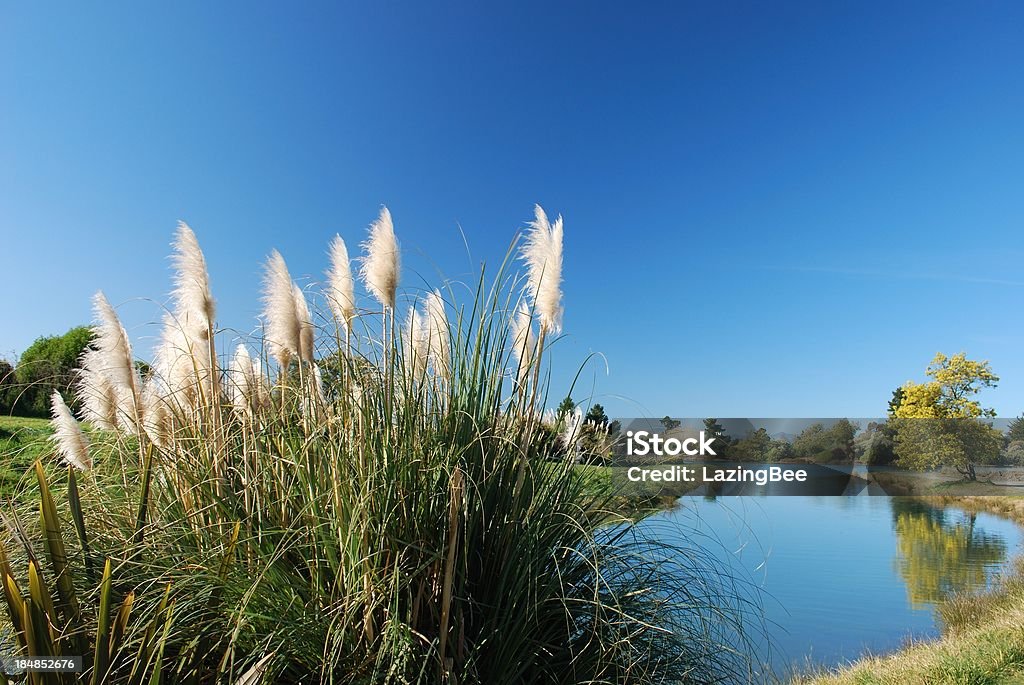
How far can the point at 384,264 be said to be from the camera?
9.16ft

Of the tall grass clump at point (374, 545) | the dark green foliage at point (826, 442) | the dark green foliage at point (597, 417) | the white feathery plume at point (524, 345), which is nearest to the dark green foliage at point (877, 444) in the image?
the dark green foliage at point (826, 442)

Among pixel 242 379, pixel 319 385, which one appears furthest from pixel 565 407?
pixel 242 379

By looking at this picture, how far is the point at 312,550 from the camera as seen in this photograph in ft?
7.59

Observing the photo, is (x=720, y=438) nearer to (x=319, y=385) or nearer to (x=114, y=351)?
(x=319, y=385)

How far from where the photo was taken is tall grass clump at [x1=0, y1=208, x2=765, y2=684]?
6.79ft

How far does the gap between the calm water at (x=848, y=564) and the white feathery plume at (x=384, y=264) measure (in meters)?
1.65

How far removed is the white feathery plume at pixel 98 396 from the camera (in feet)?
11.4

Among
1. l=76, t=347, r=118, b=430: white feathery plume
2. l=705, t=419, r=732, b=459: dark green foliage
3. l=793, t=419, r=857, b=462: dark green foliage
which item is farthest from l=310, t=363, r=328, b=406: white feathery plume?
l=793, t=419, r=857, b=462: dark green foliage

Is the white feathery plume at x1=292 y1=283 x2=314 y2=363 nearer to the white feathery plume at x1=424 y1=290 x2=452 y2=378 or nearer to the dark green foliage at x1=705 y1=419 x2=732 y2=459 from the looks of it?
the white feathery plume at x1=424 y1=290 x2=452 y2=378

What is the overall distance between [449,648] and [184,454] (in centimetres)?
160

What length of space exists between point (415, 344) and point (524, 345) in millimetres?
481

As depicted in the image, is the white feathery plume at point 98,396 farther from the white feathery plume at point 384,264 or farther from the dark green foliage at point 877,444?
the dark green foliage at point 877,444

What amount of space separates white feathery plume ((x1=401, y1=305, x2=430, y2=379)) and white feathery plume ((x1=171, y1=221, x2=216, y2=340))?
123 cm

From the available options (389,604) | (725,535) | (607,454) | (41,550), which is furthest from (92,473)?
(725,535)
